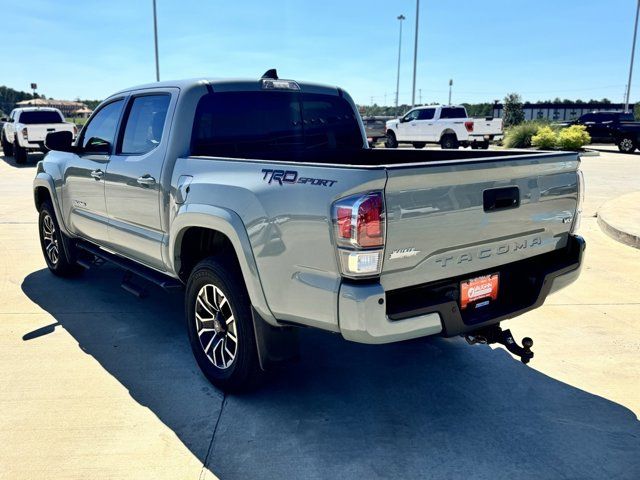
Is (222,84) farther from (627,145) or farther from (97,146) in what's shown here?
(627,145)

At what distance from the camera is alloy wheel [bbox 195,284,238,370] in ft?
11.5

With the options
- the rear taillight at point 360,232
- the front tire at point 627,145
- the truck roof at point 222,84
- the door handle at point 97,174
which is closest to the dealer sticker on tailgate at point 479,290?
the rear taillight at point 360,232

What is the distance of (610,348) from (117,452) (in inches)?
138

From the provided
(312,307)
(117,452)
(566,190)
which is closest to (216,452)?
(117,452)

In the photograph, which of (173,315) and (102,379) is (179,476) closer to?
(102,379)

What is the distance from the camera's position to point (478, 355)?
418 cm

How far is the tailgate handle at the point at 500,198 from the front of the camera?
2.97m

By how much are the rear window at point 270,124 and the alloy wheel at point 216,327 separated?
3.29 ft

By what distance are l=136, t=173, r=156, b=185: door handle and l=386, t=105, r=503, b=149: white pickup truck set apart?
19786 mm

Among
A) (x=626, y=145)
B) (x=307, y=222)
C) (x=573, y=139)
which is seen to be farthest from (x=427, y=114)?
(x=307, y=222)

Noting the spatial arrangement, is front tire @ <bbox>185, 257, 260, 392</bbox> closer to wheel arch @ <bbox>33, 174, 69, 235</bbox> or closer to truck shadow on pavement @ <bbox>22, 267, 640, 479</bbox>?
truck shadow on pavement @ <bbox>22, 267, 640, 479</bbox>

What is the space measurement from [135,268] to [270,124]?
1590 mm

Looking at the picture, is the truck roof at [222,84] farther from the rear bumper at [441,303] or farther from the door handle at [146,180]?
the rear bumper at [441,303]

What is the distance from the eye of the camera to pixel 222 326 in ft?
11.7
